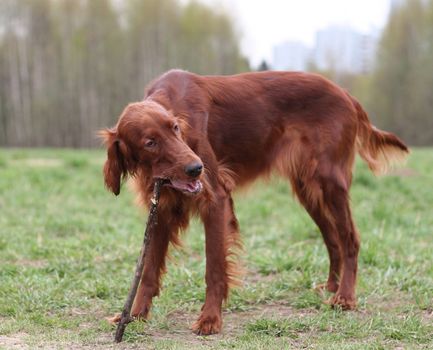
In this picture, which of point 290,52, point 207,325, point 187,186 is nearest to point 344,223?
point 207,325

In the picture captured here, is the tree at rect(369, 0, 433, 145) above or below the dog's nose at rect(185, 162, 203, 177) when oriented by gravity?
below

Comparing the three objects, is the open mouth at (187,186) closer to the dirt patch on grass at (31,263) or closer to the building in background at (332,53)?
the dirt patch on grass at (31,263)

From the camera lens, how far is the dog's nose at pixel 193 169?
2.74 metres

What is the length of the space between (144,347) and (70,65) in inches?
1185

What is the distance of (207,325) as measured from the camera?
304 centimetres

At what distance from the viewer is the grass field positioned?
293 cm

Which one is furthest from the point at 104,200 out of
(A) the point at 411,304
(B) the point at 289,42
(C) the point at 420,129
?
(B) the point at 289,42

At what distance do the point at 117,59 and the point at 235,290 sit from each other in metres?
28.8

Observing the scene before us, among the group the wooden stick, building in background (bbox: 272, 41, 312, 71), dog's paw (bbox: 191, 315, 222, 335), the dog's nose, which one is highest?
the dog's nose

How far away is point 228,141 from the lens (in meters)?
3.48

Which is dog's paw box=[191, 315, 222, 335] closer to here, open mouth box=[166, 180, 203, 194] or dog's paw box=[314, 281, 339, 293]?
open mouth box=[166, 180, 203, 194]

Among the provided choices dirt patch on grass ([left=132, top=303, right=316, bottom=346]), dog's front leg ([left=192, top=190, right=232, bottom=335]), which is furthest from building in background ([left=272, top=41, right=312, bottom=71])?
dog's front leg ([left=192, top=190, right=232, bottom=335])

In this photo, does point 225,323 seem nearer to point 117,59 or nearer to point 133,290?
point 133,290

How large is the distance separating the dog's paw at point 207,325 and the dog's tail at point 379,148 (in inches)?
63.7
